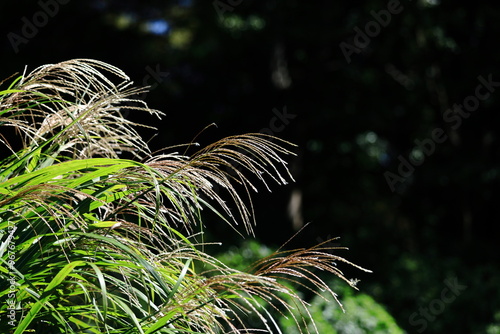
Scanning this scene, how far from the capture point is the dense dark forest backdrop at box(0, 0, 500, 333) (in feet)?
32.4

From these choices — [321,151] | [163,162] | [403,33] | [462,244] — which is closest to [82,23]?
[321,151]

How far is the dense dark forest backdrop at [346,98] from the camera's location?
988 centimetres

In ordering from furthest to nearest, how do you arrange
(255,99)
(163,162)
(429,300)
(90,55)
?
(255,99), (90,55), (429,300), (163,162)

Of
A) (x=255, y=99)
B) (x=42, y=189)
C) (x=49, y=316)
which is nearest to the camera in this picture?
(x=42, y=189)

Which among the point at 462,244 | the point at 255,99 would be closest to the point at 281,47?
the point at 255,99

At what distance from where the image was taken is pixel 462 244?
1135cm

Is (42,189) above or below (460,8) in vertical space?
above

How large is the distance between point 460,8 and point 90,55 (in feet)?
21.7

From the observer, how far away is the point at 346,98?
10.9 meters

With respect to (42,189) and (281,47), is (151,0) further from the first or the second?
(42,189)

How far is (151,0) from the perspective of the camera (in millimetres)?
10742

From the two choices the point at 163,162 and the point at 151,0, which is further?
the point at 151,0

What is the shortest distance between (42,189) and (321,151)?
33.7 feet

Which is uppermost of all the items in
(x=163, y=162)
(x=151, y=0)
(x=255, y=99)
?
(x=163, y=162)
